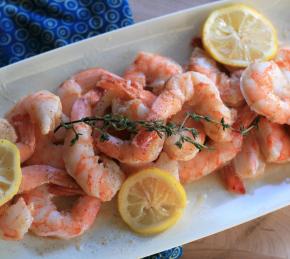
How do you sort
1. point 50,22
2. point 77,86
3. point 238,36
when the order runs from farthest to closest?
1. point 50,22
2. point 238,36
3. point 77,86

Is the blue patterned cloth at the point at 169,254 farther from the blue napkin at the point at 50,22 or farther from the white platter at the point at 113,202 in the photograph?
the blue napkin at the point at 50,22

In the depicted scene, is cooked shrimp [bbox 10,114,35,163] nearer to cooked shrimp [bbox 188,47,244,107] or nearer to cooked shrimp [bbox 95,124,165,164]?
cooked shrimp [bbox 95,124,165,164]

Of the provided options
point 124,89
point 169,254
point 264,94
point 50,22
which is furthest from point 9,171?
point 264,94

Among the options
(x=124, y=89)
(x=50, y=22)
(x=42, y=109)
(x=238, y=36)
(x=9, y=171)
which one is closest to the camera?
(x=9, y=171)

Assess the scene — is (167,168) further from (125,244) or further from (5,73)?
(5,73)

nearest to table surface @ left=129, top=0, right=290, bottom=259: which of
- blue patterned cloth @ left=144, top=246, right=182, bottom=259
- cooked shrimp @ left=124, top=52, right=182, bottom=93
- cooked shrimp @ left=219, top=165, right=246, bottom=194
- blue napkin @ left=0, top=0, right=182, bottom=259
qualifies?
blue patterned cloth @ left=144, top=246, right=182, bottom=259

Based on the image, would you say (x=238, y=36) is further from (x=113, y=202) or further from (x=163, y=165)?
(x=113, y=202)

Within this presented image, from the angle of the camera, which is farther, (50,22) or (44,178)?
(50,22)
